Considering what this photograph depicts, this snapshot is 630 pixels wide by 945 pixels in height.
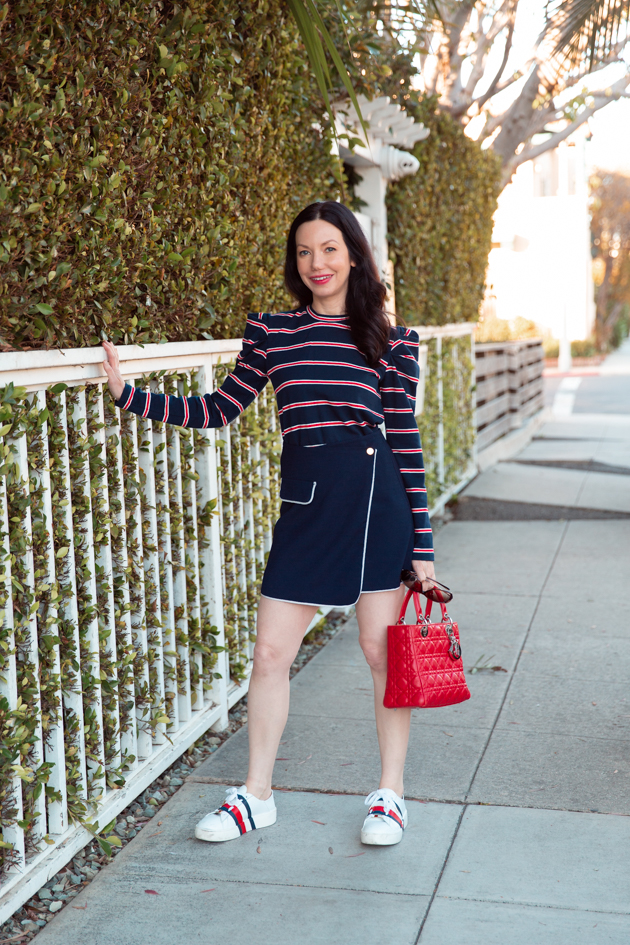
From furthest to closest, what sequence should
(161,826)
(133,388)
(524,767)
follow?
(524,767), (161,826), (133,388)

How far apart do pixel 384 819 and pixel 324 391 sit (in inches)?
52.9

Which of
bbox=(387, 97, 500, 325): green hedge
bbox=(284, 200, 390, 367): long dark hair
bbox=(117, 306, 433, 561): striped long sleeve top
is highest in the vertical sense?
bbox=(387, 97, 500, 325): green hedge

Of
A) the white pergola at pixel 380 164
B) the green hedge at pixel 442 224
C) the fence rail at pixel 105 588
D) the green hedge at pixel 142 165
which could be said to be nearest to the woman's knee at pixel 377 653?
the fence rail at pixel 105 588

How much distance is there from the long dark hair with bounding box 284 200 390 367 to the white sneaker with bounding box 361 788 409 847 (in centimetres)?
137

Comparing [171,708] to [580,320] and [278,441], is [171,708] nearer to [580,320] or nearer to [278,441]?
[278,441]

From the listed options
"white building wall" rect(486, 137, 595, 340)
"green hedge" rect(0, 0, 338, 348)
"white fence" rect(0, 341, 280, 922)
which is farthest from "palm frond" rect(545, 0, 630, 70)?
"white building wall" rect(486, 137, 595, 340)

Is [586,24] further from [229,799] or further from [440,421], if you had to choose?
[229,799]

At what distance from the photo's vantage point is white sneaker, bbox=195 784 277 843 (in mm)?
3090

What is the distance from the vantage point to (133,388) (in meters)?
3.03

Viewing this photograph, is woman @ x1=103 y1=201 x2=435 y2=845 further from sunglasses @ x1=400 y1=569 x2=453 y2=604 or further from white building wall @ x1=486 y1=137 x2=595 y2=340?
white building wall @ x1=486 y1=137 x2=595 y2=340

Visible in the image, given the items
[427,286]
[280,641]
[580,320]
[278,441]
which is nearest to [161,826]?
[280,641]

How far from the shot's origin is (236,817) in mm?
3143

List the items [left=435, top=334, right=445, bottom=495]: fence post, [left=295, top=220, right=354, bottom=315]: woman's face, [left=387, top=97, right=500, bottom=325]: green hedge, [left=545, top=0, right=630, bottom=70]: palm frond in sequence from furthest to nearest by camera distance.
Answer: [left=545, top=0, right=630, bottom=70]: palm frond < [left=435, top=334, right=445, bottom=495]: fence post < [left=387, top=97, right=500, bottom=325]: green hedge < [left=295, top=220, right=354, bottom=315]: woman's face

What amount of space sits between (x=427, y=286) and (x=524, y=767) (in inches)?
213
